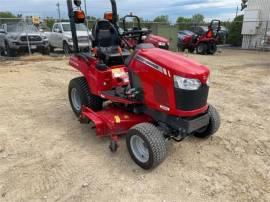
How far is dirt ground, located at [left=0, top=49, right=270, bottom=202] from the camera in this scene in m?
3.04

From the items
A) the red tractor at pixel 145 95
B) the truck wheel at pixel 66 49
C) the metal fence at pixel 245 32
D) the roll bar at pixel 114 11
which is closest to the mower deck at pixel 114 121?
the red tractor at pixel 145 95

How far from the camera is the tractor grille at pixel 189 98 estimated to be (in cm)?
318

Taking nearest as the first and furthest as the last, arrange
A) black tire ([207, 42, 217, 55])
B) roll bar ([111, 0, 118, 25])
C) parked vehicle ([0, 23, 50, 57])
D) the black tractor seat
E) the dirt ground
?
the dirt ground < the black tractor seat < roll bar ([111, 0, 118, 25]) < parked vehicle ([0, 23, 50, 57]) < black tire ([207, 42, 217, 55])

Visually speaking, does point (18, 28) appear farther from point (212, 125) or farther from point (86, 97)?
point (212, 125)

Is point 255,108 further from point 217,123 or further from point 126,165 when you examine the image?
point 126,165

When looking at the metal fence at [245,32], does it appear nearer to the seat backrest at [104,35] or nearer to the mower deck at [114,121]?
the seat backrest at [104,35]

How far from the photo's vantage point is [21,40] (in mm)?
12758

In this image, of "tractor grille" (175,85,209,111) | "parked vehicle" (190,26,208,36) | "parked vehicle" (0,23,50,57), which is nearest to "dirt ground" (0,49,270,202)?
"tractor grille" (175,85,209,111)

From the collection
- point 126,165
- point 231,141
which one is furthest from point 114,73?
point 231,141

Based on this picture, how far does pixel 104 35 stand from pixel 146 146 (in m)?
2.15

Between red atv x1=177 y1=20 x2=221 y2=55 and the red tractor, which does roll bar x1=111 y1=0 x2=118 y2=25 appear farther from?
red atv x1=177 y1=20 x2=221 y2=55

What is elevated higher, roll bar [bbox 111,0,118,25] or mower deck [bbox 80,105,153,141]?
roll bar [bbox 111,0,118,25]

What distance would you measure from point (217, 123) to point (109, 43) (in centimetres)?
216

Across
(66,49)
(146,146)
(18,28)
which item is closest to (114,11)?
(146,146)
